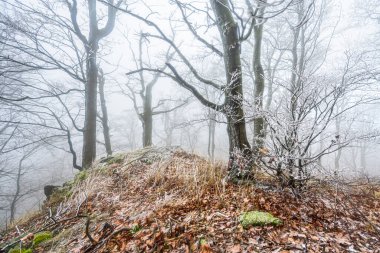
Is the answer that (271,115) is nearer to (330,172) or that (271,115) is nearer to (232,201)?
(330,172)

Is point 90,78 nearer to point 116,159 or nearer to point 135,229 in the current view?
point 116,159

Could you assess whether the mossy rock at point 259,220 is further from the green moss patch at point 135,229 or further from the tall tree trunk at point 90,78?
the tall tree trunk at point 90,78

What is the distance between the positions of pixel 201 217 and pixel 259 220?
0.73m

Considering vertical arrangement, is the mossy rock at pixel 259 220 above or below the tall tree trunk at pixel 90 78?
below

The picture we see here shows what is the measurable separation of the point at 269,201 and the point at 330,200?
3.37 ft

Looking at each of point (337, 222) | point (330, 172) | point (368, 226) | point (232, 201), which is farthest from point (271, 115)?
point (368, 226)

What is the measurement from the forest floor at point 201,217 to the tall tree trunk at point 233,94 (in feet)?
1.39

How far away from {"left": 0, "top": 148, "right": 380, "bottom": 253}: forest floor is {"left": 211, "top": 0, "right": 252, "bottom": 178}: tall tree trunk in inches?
16.7

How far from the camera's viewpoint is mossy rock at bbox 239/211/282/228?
A: 269cm

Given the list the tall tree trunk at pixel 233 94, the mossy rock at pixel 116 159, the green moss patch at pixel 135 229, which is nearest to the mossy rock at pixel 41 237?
the green moss patch at pixel 135 229

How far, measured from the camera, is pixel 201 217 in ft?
9.77

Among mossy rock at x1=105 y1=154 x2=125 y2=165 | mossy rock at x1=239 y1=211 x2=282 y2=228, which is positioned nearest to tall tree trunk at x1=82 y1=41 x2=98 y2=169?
mossy rock at x1=105 y1=154 x2=125 y2=165

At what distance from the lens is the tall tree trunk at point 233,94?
151 inches

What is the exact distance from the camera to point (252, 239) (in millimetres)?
2469
